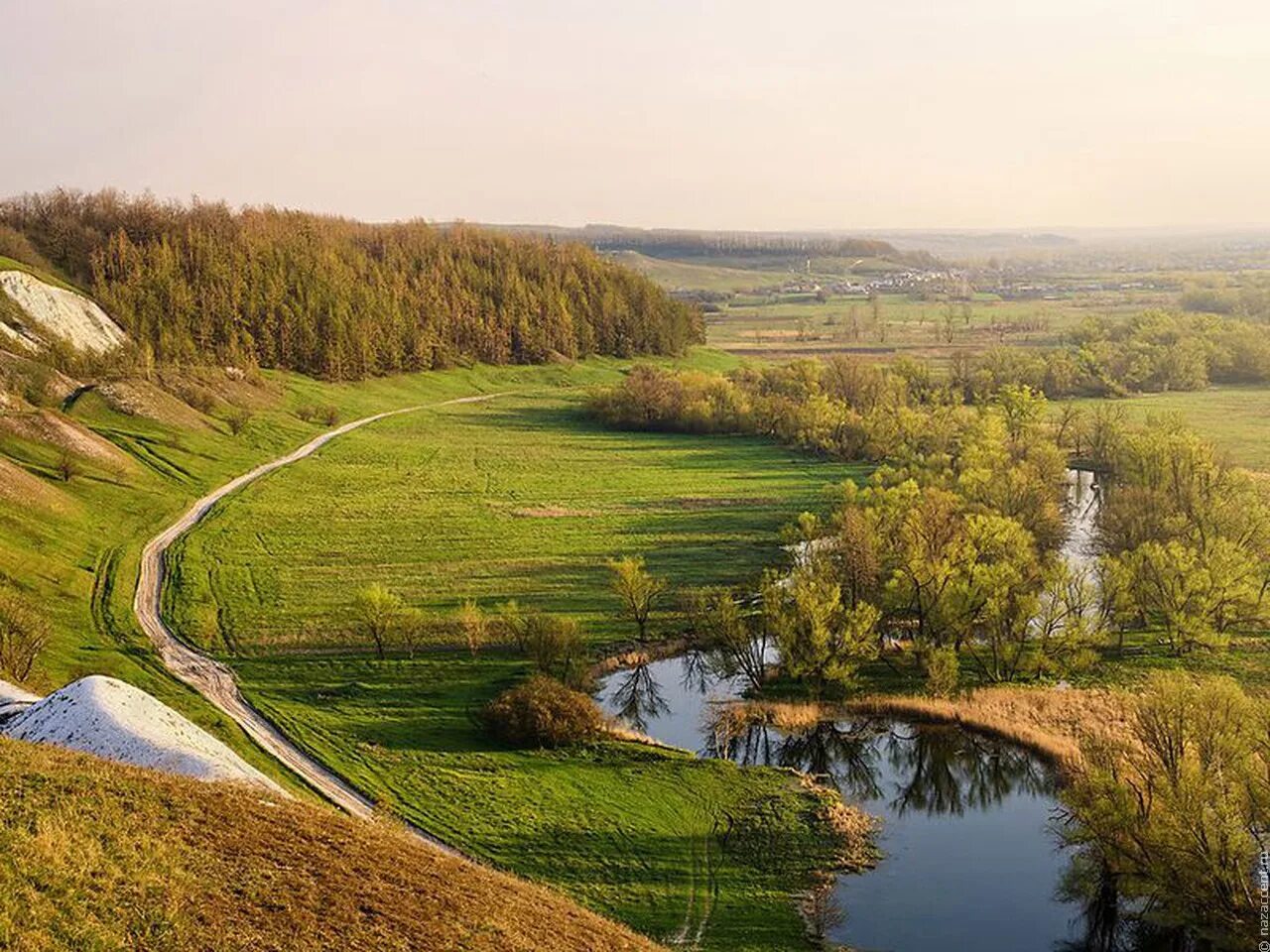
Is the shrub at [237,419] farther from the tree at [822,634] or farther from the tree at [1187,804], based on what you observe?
the tree at [1187,804]

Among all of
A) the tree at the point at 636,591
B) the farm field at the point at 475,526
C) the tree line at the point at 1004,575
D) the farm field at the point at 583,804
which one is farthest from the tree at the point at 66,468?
the tree line at the point at 1004,575

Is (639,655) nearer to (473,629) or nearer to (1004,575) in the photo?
(473,629)

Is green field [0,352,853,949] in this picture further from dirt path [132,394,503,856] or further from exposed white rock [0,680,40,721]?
exposed white rock [0,680,40,721]

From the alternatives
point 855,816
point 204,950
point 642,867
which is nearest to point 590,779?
point 642,867

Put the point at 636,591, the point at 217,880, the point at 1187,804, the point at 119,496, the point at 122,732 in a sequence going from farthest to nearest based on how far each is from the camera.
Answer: the point at 119,496
the point at 636,591
the point at 122,732
the point at 1187,804
the point at 217,880

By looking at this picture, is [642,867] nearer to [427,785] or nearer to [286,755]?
[427,785]

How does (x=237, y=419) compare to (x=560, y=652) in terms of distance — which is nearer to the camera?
(x=560, y=652)

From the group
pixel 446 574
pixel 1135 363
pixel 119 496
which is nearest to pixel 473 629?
pixel 446 574
